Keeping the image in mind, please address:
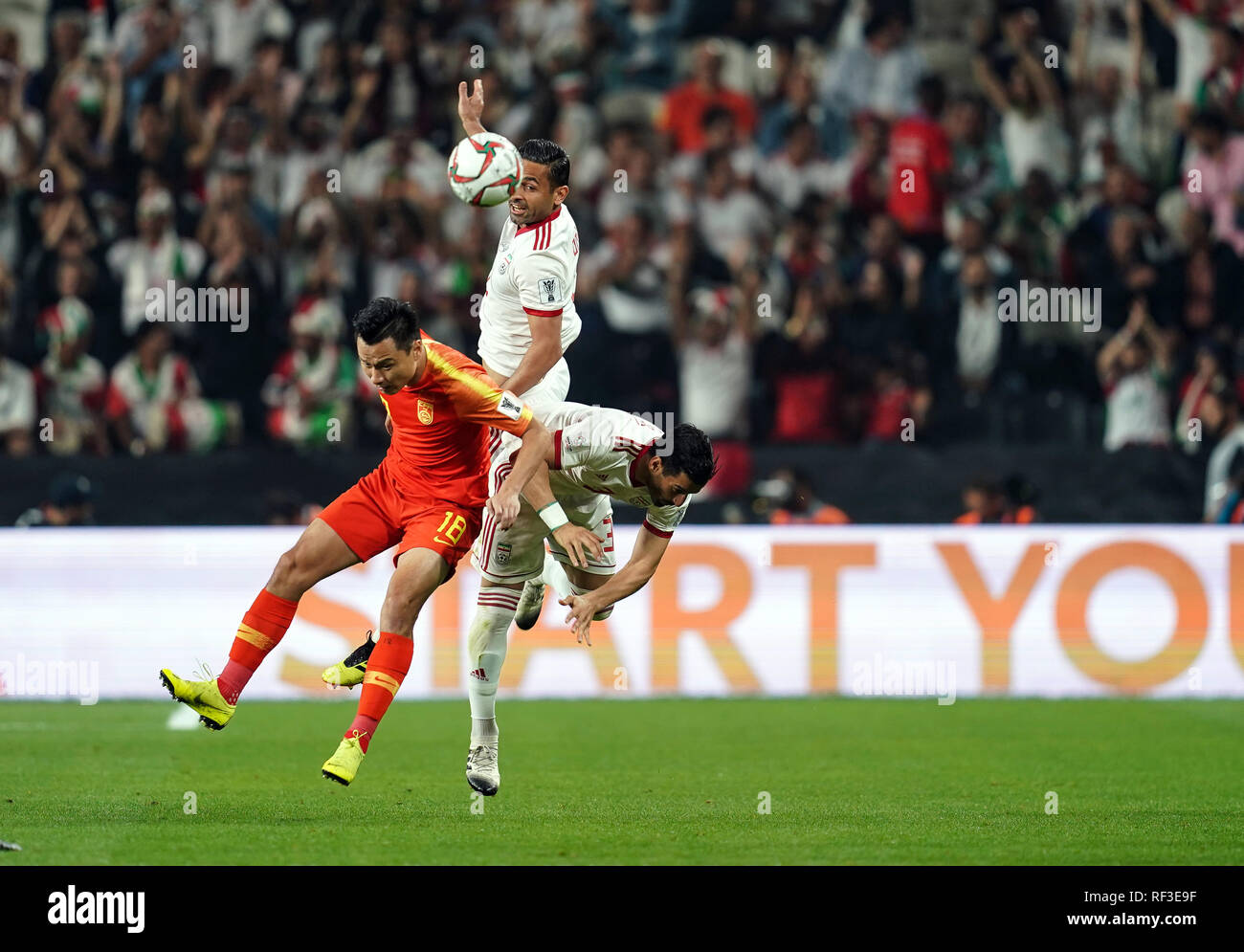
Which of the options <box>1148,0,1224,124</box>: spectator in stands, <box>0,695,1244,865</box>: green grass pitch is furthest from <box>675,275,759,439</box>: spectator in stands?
<box>1148,0,1224,124</box>: spectator in stands

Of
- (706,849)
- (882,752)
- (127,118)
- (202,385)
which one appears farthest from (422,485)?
(127,118)

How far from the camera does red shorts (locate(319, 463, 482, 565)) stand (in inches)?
413

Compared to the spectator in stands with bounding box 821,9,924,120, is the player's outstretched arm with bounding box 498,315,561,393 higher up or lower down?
lower down

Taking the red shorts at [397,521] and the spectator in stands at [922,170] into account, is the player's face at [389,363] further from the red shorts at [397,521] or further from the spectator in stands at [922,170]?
the spectator in stands at [922,170]

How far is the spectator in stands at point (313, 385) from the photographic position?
18109mm

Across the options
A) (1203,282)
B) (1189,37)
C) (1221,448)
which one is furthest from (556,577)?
(1189,37)

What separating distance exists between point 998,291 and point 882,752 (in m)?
6.63

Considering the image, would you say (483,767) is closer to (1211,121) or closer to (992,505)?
(992,505)

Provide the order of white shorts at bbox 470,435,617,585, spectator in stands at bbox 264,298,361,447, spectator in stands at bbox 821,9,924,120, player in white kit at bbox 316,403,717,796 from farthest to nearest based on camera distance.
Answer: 1. spectator in stands at bbox 821,9,924,120
2. spectator in stands at bbox 264,298,361,447
3. white shorts at bbox 470,435,617,585
4. player in white kit at bbox 316,403,717,796

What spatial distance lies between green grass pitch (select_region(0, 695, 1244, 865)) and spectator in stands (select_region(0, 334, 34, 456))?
8.71 feet

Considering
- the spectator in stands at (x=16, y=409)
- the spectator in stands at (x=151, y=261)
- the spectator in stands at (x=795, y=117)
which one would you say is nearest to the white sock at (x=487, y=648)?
the spectator in stands at (x=16, y=409)

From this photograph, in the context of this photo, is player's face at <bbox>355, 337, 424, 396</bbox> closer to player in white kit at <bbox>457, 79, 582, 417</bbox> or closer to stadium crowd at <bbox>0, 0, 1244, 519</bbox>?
player in white kit at <bbox>457, 79, 582, 417</bbox>

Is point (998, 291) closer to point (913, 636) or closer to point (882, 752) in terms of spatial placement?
point (913, 636)

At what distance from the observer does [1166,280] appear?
18.9 metres
